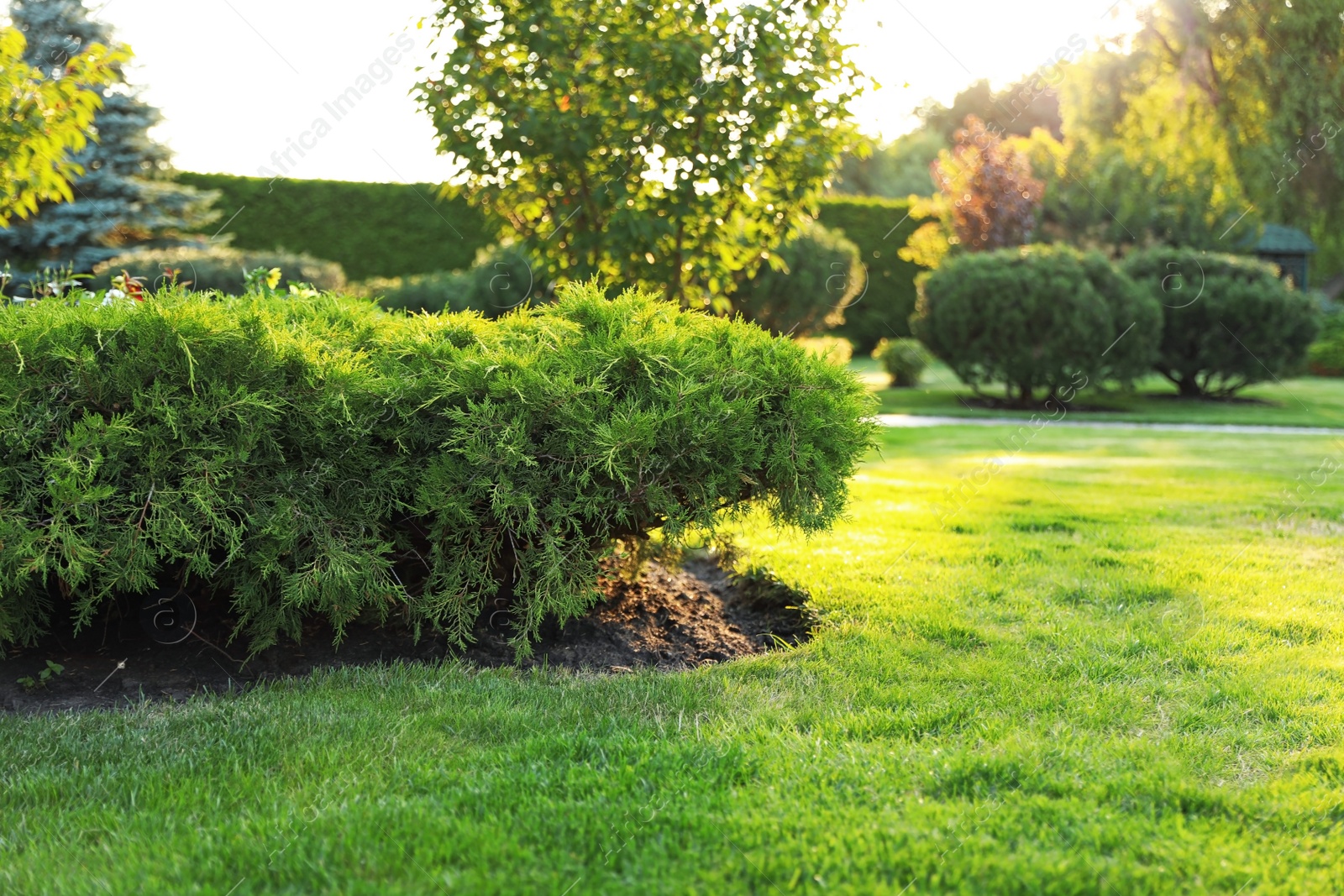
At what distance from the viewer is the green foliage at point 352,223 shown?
21.0 meters

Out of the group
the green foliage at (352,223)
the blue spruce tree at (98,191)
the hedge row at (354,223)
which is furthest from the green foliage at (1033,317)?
the blue spruce tree at (98,191)

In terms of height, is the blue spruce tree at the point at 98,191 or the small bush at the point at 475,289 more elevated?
the blue spruce tree at the point at 98,191

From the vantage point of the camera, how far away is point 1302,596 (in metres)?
4.34

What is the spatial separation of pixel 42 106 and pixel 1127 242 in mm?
20670

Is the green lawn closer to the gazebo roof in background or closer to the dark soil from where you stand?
the dark soil

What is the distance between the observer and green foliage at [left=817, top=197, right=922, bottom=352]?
2466 centimetres

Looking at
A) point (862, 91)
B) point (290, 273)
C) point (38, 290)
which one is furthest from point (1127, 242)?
point (38, 290)

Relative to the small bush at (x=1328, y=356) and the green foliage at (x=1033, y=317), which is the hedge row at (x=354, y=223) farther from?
the small bush at (x=1328, y=356)

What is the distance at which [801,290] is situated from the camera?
1587 centimetres

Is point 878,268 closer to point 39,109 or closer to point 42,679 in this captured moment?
point 39,109

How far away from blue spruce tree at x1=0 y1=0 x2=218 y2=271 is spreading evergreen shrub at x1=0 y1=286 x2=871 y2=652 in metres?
17.3

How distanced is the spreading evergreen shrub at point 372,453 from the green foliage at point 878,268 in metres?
21.4

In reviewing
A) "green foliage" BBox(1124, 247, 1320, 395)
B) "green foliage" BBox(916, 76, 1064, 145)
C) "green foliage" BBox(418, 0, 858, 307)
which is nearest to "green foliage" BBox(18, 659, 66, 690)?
"green foliage" BBox(418, 0, 858, 307)

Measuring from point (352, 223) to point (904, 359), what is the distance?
12020mm
